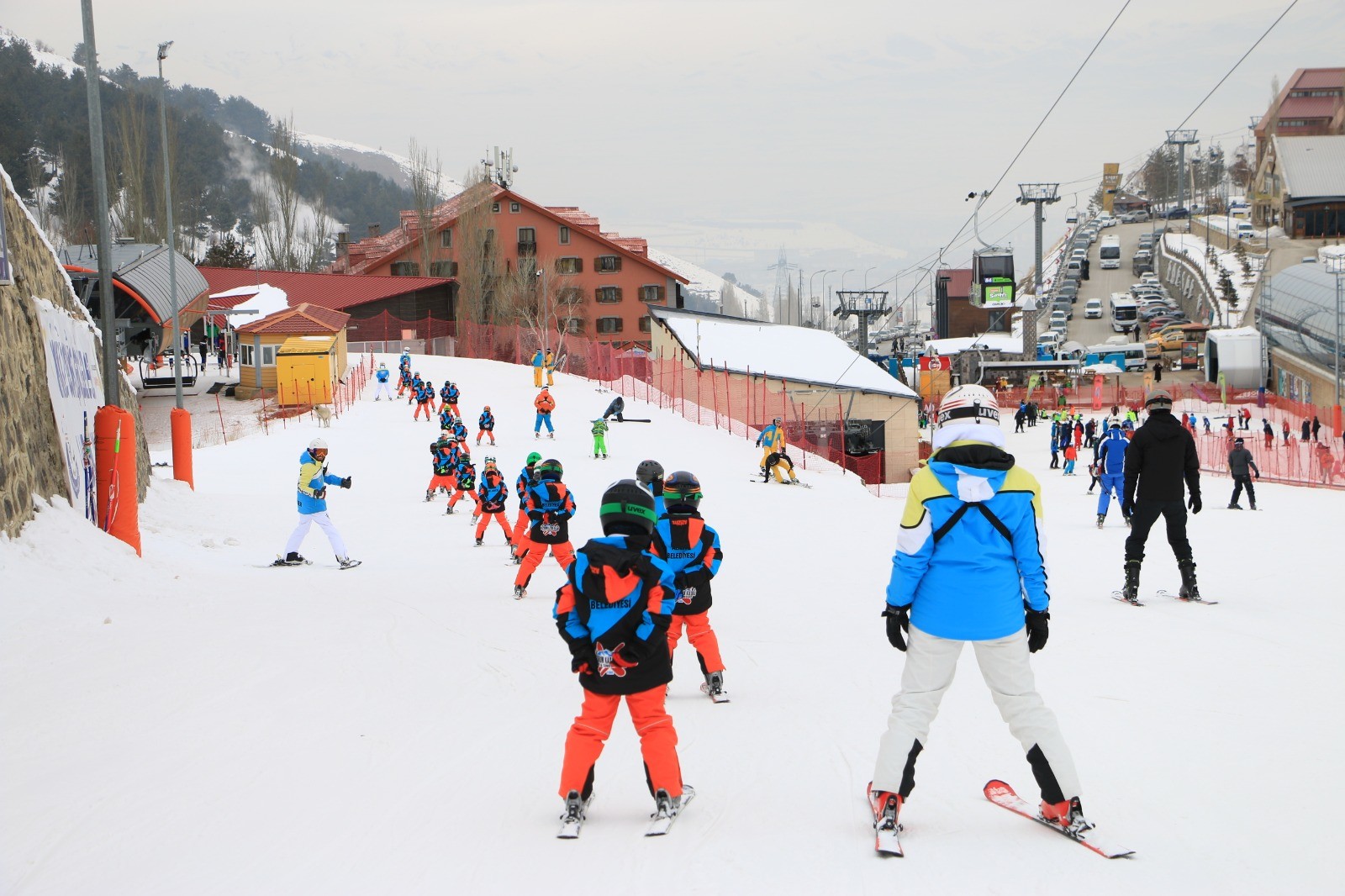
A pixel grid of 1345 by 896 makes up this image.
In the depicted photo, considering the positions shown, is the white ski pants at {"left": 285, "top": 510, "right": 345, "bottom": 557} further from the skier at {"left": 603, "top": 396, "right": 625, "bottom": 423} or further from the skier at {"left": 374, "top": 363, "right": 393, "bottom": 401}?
the skier at {"left": 374, "top": 363, "right": 393, "bottom": 401}

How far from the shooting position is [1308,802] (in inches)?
189

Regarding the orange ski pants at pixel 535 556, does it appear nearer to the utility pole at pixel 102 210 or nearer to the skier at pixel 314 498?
the skier at pixel 314 498

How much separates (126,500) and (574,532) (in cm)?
677

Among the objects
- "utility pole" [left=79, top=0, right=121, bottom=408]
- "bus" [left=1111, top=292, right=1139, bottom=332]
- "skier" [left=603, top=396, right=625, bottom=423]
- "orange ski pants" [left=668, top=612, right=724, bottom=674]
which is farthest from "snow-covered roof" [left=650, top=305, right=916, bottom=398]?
"bus" [left=1111, top=292, right=1139, bottom=332]

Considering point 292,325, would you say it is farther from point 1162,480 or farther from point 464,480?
point 1162,480

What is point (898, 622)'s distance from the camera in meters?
4.45

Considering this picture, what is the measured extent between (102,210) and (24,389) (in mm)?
3426

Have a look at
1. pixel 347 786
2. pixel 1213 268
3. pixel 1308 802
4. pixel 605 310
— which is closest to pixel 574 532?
pixel 347 786

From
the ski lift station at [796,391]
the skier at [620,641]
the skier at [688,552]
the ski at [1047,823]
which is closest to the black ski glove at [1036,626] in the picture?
the ski at [1047,823]

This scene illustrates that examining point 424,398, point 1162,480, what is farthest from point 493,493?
point 424,398

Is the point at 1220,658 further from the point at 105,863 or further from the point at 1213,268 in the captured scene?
the point at 1213,268

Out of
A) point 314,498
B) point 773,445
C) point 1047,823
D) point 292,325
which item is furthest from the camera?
point 292,325

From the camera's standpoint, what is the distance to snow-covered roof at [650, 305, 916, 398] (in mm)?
40594

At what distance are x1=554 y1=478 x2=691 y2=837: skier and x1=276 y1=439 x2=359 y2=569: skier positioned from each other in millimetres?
8215
